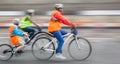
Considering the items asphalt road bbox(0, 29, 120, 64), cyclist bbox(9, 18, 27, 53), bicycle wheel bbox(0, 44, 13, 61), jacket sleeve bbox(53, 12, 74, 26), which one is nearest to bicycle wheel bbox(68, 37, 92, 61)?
asphalt road bbox(0, 29, 120, 64)

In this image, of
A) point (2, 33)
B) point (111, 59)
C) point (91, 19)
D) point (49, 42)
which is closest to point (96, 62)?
point (111, 59)

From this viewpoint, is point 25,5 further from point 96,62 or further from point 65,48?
point 96,62

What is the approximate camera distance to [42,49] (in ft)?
37.4

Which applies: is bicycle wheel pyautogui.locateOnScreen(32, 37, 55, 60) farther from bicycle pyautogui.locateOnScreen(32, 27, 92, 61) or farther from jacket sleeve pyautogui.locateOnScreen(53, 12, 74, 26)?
jacket sleeve pyautogui.locateOnScreen(53, 12, 74, 26)

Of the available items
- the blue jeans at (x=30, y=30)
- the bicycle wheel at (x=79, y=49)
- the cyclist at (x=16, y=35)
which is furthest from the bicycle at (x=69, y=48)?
the blue jeans at (x=30, y=30)

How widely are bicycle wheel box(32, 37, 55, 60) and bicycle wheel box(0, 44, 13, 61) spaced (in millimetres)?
664

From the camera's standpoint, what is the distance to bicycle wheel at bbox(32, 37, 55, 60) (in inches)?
446

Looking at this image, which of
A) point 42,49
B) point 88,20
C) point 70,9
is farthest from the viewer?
point 70,9

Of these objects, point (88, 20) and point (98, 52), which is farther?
point (88, 20)

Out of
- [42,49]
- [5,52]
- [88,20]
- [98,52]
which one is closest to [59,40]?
[42,49]

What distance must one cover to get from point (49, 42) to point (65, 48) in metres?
1.64

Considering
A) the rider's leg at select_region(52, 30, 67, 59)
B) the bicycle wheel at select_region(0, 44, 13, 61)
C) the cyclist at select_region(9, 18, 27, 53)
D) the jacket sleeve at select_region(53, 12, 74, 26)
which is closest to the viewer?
the jacket sleeve at select_region(53, 12, 74, 26)

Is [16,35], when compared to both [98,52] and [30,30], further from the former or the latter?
[98,52]

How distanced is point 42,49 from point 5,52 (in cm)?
106
